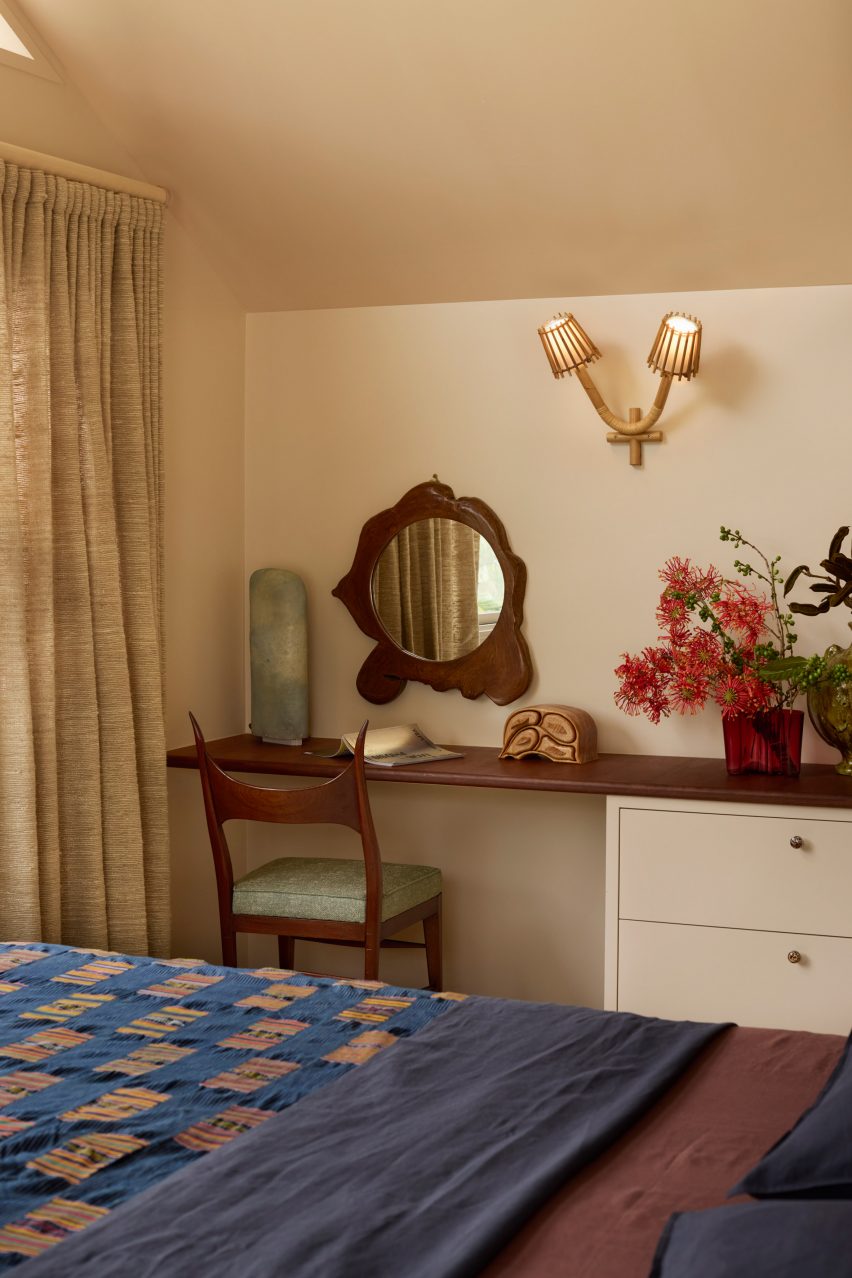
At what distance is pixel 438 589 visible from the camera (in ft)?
11.4

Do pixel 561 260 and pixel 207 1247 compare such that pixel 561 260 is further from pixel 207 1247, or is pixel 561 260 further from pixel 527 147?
pixel 207 1247

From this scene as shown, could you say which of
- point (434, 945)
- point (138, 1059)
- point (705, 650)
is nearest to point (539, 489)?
point (705, 650)

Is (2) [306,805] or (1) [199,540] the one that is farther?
(1) [199,540]

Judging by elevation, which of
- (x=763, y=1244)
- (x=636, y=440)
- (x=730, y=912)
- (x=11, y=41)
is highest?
(x=11, y=41)

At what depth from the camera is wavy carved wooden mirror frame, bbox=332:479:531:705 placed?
3367 mm

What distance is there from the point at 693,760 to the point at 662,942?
0.53 meters

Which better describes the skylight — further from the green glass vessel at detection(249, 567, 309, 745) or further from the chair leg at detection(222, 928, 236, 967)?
the chair leg at detection(222, 928, 236, 967)

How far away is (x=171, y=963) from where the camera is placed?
2154mm

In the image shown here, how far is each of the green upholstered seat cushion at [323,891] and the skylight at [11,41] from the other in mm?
1929

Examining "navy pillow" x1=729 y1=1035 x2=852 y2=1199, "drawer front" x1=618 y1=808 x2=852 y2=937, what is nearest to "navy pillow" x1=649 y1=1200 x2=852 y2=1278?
"navy pillow" x1=729 y1=1035 x2=852 y2=1199

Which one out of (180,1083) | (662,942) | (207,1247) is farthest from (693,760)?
(207,1247)

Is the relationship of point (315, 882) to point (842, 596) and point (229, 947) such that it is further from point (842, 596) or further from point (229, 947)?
point (842, 596)

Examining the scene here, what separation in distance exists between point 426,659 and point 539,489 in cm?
54

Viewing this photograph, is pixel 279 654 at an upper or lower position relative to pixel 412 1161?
upper
